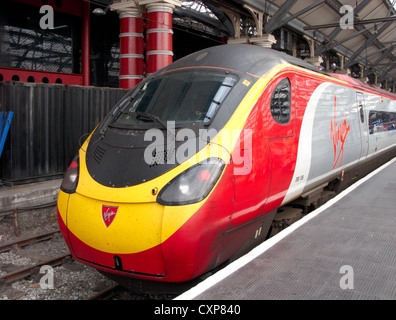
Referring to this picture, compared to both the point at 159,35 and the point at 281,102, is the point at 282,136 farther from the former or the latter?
the point at 159,35

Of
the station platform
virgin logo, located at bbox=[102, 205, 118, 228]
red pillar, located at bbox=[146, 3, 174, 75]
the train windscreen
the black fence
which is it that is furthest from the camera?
red pillar, located at bbox=[146, 3, 174, 75]

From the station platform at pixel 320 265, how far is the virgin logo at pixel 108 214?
2.99ft

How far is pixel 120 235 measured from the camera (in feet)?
10.6

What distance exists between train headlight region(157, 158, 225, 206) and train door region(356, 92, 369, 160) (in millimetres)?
5472

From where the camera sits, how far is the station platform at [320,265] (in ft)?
9.30

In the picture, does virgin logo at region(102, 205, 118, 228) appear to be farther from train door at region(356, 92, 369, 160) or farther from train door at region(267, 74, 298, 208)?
train door at region(356, 92, 369, 160)

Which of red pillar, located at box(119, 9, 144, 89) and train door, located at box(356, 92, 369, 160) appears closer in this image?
train door, located at box(356, 92, 369, 160)

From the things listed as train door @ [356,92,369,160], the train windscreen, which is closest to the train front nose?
the train windscreen

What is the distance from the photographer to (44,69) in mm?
12102

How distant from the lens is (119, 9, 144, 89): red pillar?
11773 mm

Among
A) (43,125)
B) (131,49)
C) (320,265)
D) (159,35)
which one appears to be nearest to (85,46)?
(131,49)

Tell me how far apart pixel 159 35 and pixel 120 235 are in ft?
28.7

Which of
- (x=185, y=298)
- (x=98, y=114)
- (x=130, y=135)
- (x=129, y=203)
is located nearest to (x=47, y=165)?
(x=98, y=114)

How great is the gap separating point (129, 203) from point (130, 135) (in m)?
0.86
